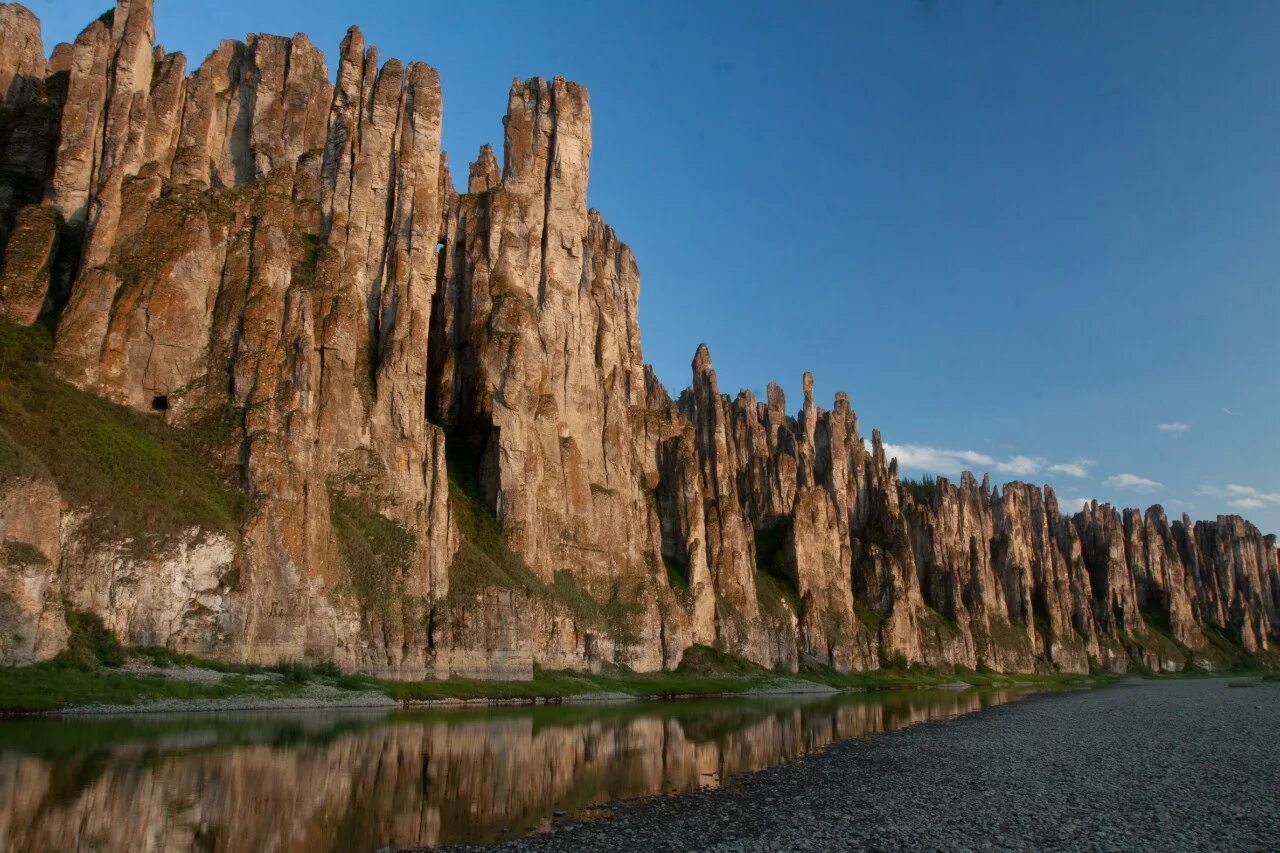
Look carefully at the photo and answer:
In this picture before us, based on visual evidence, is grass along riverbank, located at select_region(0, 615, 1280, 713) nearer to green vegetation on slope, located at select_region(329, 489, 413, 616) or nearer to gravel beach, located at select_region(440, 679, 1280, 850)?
green vegetation on slope, located at select_region(329, 489, 413, 616)

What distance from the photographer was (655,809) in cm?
2661

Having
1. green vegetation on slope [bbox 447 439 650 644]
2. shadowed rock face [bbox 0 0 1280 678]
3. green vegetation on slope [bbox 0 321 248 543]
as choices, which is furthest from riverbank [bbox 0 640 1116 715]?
green vegetation on slope [bbox 0 321 248 543]

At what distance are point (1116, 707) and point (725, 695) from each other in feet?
133

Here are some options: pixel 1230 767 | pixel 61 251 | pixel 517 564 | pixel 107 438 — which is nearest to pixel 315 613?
pixel 107 438

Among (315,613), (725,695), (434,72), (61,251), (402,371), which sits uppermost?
(434,72)

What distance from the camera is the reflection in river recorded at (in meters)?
21.9

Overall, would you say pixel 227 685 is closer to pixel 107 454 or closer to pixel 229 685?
pixel 229 685

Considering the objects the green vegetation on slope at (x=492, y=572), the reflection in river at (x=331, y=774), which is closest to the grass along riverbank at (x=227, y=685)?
the reflection in river at (x=331, y=774)

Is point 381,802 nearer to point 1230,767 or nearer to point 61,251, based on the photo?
point 1230,767

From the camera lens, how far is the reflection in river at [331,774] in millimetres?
21906

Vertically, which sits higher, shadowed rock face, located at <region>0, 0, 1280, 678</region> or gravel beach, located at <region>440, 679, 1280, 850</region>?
shadowed rock face, located at <region>0, 0, 1280, 678</region>

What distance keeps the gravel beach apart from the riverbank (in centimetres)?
3312

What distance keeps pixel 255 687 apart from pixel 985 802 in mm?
45997

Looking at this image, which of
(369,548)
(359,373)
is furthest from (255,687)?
(359,373)
